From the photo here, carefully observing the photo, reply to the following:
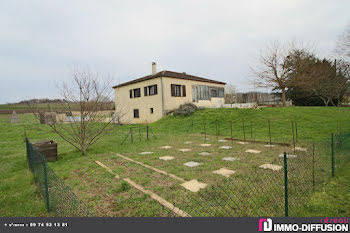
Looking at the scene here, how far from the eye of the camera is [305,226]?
231cm

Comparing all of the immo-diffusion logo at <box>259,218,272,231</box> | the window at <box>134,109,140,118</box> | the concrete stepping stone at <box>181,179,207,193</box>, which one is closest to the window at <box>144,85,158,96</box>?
the window at <box>134,109,140,118</box>

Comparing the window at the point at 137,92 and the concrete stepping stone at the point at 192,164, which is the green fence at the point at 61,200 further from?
the window at the point at 137,92

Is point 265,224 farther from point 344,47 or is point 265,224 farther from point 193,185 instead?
point 344,47

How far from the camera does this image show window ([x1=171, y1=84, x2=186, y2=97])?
19203 millimetres

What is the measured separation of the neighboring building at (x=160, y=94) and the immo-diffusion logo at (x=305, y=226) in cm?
1620

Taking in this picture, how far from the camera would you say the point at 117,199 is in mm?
3389

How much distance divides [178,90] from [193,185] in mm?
16536

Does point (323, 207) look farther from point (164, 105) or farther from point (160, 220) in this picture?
point (164, 105)

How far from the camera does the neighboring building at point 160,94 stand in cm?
1875

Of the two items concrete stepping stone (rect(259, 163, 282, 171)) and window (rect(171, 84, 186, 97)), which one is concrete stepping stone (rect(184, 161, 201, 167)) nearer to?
concrete stepping stone (rect(259, 163, 282, 171))

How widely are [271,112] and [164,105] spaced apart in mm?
9713

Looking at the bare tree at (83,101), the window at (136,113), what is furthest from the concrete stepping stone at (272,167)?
the window at (136,113)

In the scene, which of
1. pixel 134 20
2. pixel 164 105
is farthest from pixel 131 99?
pixel 134 20

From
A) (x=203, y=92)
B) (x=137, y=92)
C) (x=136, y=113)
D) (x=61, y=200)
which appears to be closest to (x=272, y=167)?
(x=61, y=200)
